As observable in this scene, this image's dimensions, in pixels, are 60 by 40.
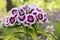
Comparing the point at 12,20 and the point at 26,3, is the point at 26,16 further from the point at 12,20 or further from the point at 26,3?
the point at 26,3

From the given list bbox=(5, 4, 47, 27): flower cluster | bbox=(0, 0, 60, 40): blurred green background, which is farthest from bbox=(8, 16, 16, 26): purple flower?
bbox=(0, 0, 60, 40): blurred green background

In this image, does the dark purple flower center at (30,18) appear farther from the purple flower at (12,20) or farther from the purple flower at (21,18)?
the purple flower at (12,20)

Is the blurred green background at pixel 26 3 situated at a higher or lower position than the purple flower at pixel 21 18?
lower

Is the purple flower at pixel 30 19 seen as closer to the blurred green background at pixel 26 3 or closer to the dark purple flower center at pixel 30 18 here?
the dark purple flower center at pixel 30 18

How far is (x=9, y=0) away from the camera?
18.6 feet

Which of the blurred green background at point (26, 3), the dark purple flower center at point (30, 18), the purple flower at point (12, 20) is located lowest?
the blurred green background at point (26, 3)

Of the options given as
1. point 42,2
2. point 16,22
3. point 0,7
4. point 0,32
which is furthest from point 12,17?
point 42,2

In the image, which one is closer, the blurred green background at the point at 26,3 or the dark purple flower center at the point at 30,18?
the dark purple flower center at the point at 30,18

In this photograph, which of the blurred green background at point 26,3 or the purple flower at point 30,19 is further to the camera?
the blurred green background at point 26,3

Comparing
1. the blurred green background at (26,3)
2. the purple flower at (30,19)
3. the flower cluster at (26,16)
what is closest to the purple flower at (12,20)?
the flower cluster at (26,16)

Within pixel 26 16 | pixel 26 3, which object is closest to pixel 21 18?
pixel 26 16

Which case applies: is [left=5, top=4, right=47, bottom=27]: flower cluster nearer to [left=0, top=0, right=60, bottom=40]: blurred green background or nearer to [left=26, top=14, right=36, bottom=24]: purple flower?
[left=26, top=14, right=36, bottom=24]: purple flower

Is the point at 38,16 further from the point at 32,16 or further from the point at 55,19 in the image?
the point at 55,19

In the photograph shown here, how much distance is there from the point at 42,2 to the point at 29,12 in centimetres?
416
